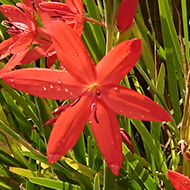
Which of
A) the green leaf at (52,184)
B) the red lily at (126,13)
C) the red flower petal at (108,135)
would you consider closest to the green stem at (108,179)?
the red flower petal at (108,135)

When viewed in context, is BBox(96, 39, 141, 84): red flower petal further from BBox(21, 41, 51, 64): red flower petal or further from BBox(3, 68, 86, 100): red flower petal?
BBox(21, 41, 51, 64): red flower petal

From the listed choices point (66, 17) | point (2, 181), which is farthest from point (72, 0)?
point (2, 181)

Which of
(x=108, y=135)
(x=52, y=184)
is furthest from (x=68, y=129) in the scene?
(x=52, y=184)

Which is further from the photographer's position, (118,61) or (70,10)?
(70,10)

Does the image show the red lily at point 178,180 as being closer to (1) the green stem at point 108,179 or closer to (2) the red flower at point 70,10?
(1) the green stem at point 108,179

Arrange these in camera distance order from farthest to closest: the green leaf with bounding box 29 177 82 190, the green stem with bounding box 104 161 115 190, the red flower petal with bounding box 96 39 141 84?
1. the green leaf with bounding box 29 177 82 190
2. the green stem with bounding box 104 161 115 190
3. the red flower petal with bounding box 96 39 141 84

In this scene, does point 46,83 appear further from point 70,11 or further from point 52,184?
point 52,184

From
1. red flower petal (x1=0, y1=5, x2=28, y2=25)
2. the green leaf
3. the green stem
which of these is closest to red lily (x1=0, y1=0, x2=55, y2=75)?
red flower petal (x1=0, y1=5, x2=28, y2=25)

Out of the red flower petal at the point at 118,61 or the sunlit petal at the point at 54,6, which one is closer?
the red flower petal at the point at 118,61
